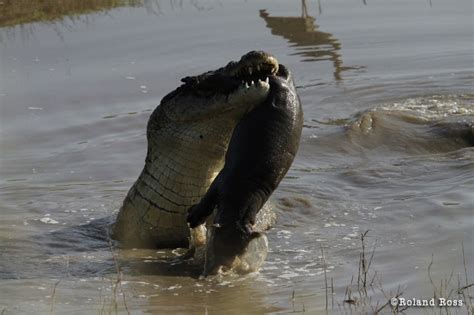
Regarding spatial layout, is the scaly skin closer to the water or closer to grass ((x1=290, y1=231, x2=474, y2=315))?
the water

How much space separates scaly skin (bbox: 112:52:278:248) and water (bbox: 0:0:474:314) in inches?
7.2

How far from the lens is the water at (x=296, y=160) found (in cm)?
666

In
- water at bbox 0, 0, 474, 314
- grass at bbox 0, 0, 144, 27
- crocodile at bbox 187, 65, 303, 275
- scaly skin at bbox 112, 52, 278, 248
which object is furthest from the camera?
grass at bbox 0, 0, 144, 27

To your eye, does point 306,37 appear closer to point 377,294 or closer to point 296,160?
point 296,160

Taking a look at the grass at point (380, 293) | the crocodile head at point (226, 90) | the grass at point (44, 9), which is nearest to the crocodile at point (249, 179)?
the crocodile head at point (226, 90)

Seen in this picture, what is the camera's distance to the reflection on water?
1306 centimetres

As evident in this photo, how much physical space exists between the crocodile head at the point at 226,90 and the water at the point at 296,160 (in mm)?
957

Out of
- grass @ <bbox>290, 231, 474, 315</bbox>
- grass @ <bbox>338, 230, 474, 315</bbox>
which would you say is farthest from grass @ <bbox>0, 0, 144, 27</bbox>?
grass @ <bbox>338, 230, 474, 315</bbox>

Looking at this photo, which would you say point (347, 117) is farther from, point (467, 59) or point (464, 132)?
point (467, 59)

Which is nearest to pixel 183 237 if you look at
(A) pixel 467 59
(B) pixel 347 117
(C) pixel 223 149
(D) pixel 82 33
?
(C) pixel 223 149

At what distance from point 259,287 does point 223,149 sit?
103 cm

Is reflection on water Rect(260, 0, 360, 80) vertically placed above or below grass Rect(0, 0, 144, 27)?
below

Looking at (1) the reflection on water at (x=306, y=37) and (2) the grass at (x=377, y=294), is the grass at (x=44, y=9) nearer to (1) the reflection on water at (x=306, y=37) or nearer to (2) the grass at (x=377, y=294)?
(1) the reflection on water at (x=306, y=37)

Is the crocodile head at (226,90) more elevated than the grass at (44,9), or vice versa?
the crocodile head at (226,90)
